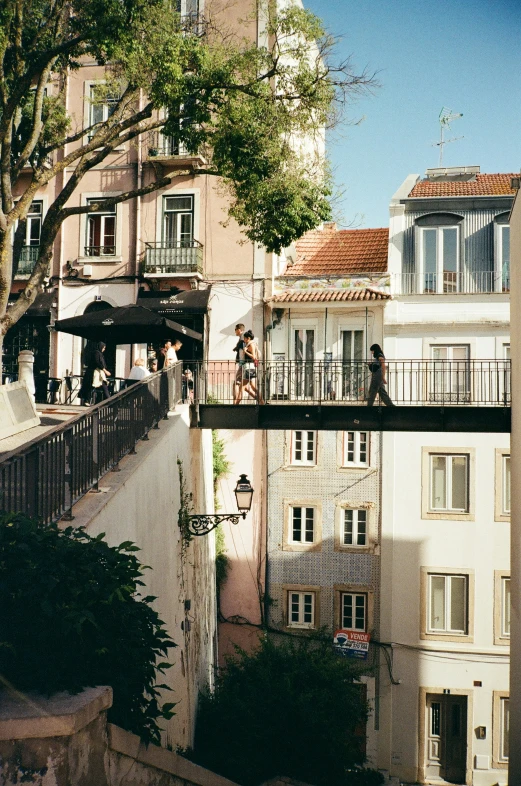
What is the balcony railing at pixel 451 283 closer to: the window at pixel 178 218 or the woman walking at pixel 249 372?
the window at pixel 178 218

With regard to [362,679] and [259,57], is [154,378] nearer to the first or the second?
[259,57]

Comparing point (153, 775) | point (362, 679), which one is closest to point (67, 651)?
point (153, 775)

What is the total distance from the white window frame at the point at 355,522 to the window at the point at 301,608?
1813 mm

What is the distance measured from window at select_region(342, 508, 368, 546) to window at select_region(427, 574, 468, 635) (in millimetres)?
2156

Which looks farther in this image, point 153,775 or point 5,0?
point 5,0

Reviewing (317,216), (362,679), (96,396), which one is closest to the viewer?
(317,216)

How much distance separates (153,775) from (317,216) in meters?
11.1

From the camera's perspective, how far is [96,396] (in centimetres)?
1662

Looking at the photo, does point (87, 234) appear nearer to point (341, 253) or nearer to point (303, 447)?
point (341, 253)

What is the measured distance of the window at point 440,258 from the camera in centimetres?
2422

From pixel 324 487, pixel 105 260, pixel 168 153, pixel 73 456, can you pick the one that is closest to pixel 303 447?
pixel 324 487

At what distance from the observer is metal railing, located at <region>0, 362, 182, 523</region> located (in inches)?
282

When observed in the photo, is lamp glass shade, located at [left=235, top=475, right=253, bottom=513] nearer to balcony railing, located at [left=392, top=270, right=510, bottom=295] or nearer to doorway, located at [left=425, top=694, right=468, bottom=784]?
balcony railing, located at [left=392, top=270, right=510, bottom=295]

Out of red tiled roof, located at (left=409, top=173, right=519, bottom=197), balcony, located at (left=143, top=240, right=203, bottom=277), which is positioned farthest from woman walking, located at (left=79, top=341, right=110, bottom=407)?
red tiled roof, located at (left=409, top=173, right=519, bottom=197)
